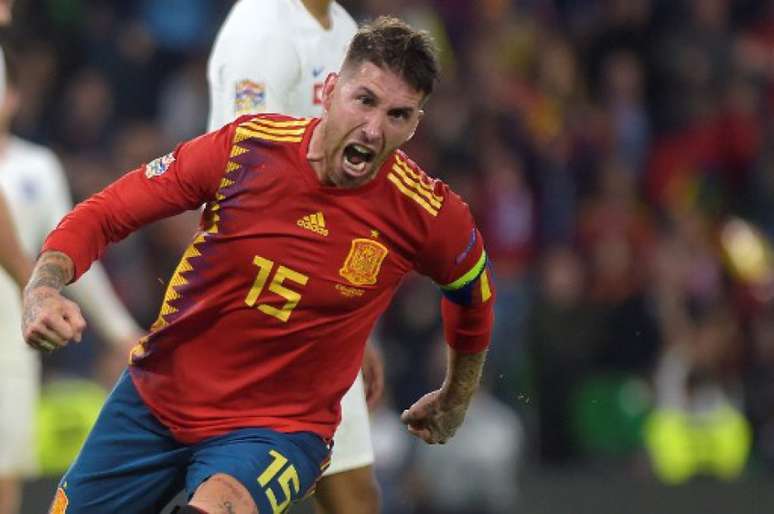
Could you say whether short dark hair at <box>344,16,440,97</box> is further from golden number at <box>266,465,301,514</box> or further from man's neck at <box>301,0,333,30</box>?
golden number at <box>266,465,301,514</box>

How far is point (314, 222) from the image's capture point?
177 inches

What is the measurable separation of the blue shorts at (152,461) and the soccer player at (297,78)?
0.56 metres

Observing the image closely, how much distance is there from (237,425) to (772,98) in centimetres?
844

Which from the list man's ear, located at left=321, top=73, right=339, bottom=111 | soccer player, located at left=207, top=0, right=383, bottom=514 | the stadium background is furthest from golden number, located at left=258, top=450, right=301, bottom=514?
the stadium background

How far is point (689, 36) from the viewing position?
12.1m

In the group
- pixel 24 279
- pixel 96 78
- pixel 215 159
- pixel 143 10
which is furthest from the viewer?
pixel 143 10


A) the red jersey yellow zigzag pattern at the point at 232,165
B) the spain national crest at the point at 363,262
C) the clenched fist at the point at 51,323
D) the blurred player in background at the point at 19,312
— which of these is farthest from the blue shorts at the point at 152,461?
the blurred player in background at the point at 19,312

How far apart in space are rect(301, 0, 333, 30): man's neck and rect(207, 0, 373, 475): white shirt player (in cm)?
2

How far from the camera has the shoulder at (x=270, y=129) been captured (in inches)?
177

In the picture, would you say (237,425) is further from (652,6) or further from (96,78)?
(652,6)

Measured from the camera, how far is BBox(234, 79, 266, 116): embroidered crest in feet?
16.5

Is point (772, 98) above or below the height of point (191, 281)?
below

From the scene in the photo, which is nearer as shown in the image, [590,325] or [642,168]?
[590,325]

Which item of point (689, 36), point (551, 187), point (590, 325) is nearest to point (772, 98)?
point (689, 36)
